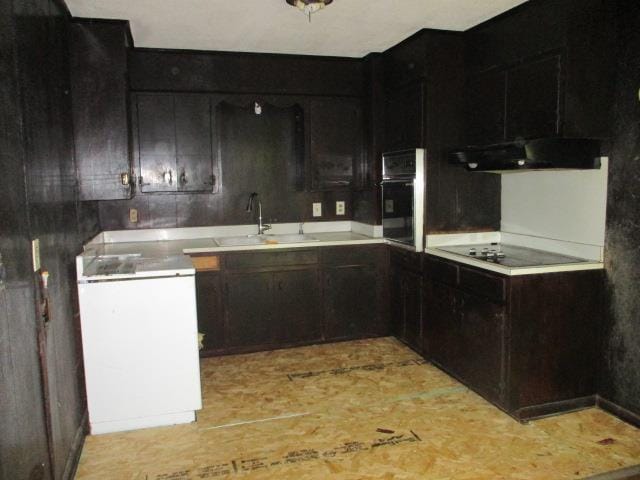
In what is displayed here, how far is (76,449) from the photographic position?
262cm

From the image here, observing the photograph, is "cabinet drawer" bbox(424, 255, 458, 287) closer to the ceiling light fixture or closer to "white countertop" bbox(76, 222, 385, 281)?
"white countertop" bbox(76, 222, 385, 281)

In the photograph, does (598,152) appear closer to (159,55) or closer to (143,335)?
(143,335)

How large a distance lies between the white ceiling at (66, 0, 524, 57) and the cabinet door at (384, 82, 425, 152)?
0.42 m

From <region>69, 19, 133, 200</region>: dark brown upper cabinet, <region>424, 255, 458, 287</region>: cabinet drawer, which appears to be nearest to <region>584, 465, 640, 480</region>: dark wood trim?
<region>424, 255, 458, 287</region>: cabinet drawer

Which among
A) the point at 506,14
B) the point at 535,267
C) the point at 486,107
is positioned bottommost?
the point at 535,267

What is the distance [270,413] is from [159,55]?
2.93 metres

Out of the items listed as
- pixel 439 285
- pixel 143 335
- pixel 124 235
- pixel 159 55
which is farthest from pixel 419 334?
pixel 159 55

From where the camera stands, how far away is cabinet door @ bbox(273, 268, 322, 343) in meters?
4.23

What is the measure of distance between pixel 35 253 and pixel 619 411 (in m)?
3.19

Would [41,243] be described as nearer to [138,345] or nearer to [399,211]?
[138,345]

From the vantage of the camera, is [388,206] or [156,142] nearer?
[156,142]

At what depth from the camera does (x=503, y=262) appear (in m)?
3.06

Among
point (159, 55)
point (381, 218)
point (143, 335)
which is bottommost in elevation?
point (143, 335)

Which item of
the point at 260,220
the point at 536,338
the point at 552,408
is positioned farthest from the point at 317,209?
the point at 552,408
